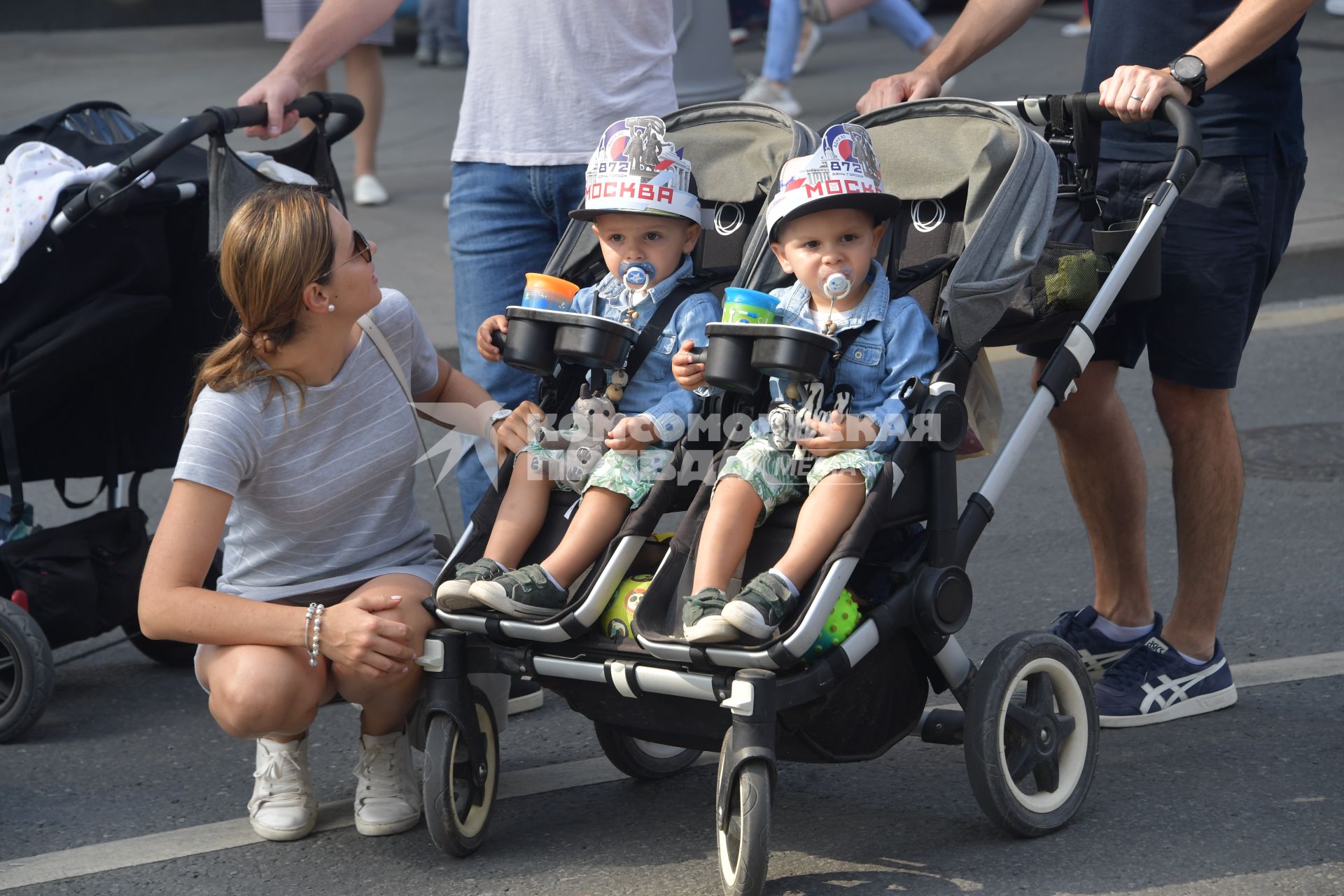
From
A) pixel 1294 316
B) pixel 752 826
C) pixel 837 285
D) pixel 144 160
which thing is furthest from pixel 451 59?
pixel 752 826

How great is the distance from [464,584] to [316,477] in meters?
0.48

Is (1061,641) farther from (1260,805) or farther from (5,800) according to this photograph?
(5,800)

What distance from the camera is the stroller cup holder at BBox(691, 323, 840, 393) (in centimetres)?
318

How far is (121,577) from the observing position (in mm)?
4449

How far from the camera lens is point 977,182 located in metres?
3.68

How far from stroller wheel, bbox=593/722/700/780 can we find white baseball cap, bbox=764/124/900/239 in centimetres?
119

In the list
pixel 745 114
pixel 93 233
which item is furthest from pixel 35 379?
pixel 745 114

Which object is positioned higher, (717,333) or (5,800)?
(717,333)

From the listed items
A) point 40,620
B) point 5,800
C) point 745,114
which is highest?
point 745,114

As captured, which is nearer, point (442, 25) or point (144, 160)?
point (144, 160)

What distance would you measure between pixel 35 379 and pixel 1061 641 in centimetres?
251

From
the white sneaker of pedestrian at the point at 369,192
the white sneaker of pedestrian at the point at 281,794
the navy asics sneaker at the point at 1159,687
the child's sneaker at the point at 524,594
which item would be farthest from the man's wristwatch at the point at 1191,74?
the white sneaker of pedestrian at the point at 369,192

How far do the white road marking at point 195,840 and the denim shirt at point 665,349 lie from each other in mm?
924

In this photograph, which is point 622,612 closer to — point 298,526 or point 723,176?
point 298,526
